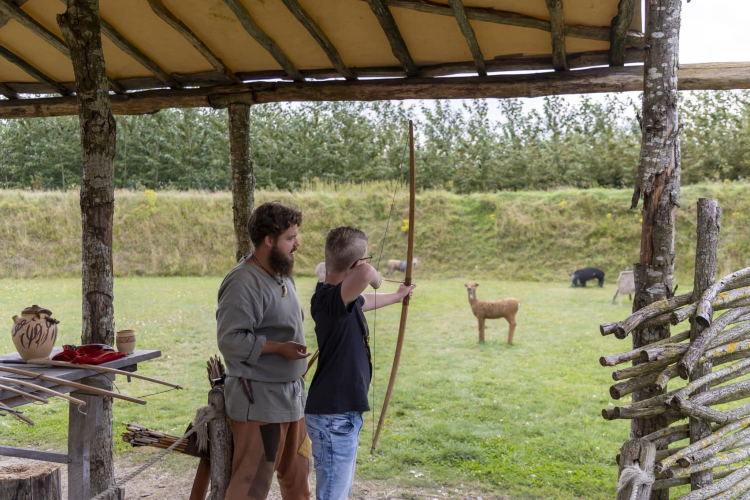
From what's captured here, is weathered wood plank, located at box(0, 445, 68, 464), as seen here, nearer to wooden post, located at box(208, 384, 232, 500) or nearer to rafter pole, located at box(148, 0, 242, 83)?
wooden post, located at box(208, 384, 232, 500)

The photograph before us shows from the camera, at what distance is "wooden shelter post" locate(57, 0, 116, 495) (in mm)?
3006

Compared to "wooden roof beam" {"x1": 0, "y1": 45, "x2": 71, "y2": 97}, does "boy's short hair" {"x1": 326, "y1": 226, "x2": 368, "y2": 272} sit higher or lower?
lower

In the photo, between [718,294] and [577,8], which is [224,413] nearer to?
[718,294]

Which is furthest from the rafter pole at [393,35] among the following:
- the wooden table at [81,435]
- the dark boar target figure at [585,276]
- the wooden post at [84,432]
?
the dark boar target figure at [585,276]

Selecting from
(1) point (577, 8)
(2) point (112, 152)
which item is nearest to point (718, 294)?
(1) point (577, 8)

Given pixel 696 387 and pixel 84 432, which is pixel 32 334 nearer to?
pixel 84 432

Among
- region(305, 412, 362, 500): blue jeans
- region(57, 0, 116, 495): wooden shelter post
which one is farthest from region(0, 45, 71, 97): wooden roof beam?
region(305, 412, 362, 500): blue jeans

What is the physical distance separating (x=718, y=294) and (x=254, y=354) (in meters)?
1.88

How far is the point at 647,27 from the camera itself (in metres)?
2.57

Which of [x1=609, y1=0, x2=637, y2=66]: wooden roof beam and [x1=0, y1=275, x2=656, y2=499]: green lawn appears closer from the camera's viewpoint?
[x1=609, y1=0, x2=637, y2=66]: wooden roof beam

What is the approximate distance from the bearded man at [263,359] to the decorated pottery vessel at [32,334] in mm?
1004

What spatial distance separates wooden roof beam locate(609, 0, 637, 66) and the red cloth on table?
292 centimetres

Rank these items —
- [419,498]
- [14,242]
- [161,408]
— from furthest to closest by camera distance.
→ 1. [14,242]
2. [161,408]
3. [419,498]

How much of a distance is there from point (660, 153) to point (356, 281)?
140 cm
